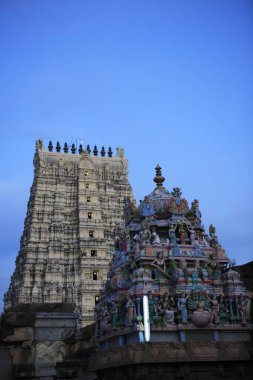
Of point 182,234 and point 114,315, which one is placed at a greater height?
point 182,234

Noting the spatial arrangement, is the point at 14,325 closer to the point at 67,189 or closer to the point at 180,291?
the point at 180,291

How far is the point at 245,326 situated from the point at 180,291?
8.32 feet

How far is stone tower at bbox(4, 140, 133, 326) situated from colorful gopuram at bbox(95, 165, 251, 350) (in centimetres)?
4629

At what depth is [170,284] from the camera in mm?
15422

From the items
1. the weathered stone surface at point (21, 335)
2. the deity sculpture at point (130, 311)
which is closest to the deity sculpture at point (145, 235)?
the deity sculpture at point (130, 311)

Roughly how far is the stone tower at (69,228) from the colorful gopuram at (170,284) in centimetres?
4629

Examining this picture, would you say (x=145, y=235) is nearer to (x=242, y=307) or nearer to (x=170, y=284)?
(x=170, y=284)

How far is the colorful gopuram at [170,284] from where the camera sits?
47.6ft

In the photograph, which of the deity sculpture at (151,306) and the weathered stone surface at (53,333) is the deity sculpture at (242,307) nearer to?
the deity sculpture at (151,306)

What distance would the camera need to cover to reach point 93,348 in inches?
699

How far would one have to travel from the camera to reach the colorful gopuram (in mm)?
14500

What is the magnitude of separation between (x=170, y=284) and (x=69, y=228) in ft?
187

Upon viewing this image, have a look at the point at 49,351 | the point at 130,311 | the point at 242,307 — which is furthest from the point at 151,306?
the point at 49,351

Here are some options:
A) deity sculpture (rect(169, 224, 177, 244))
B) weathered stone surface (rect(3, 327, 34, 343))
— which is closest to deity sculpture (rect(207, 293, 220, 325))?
deity sculpture (rect(169, 224, 177, 244))
